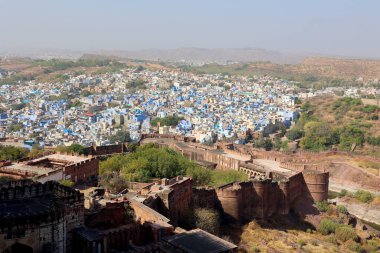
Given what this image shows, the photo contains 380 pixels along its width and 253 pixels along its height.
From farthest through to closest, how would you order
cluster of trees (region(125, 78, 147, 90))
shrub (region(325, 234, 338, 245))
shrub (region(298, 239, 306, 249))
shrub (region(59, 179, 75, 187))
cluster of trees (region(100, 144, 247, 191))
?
cluster of trees (region(125, 78, 147, 90))
cluster of trees (region(100, 144, 247, 191))
shrub (region(325, 234, 338, 245))
shrub (region(298, 239, 306, 249))
shrub (region(59, 179, 75, 187))

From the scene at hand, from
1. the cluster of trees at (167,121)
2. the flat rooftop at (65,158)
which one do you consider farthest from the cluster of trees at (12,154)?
the cluster of trees at (167,121)

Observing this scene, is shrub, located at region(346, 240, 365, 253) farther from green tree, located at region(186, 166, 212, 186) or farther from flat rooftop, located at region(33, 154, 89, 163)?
flat rooftop, located at region(33, 154, 89, 163)

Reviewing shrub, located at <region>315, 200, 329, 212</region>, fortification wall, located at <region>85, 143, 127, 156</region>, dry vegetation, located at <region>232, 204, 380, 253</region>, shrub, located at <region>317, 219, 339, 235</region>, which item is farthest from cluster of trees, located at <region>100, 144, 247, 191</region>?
shrub, located at <region>317, 219, 339, 235</region>

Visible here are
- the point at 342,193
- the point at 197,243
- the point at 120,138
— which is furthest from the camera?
the point at 120,138

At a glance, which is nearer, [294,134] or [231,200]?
[231,200]

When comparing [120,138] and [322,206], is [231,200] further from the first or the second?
[120,138]

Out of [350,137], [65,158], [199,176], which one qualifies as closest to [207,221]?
[199,176]

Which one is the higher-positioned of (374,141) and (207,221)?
(207,221)
